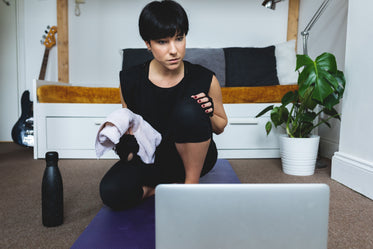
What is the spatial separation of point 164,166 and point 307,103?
35.9 inches

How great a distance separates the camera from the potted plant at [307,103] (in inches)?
52.9

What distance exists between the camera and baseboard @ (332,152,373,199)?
1.23m

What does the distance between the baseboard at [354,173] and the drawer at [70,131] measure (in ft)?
4.98

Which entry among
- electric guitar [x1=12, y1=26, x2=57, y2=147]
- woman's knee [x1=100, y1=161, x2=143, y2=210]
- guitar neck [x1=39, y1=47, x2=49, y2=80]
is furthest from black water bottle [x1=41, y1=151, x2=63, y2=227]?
guitar neck [x1=39, y1=47, x2=49, y2=80]

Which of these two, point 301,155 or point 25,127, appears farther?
point 25,127

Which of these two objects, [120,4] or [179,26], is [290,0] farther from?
[179,26]

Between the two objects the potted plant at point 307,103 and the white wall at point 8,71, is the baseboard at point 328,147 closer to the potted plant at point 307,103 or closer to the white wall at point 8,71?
the potted plant at point 307,103

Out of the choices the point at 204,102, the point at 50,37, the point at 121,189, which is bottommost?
the point at 121,189

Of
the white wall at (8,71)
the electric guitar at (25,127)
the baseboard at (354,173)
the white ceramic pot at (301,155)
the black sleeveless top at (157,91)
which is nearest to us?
the black sleeveless top at (157,91)

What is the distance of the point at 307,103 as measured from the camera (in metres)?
1.51

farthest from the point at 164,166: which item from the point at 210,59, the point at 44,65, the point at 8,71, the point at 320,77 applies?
the point at 8,71

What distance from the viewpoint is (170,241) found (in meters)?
0.49

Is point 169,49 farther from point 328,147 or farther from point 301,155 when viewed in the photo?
point 328,147

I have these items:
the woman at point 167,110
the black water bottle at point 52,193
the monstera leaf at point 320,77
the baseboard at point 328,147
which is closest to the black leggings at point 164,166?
the woman at point 167,110
